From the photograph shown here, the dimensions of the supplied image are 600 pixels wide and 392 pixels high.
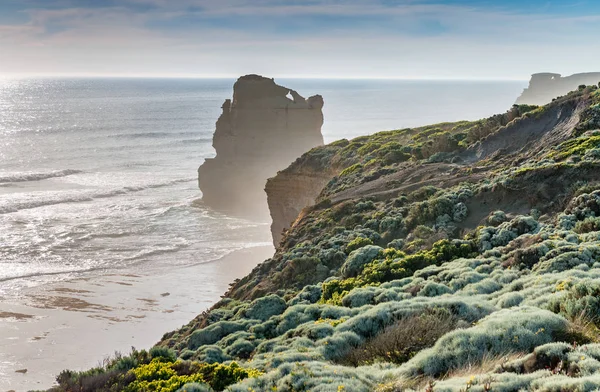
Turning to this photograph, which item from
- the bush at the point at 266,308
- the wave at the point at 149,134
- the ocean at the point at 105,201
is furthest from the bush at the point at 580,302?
the wave at the point at 149,134

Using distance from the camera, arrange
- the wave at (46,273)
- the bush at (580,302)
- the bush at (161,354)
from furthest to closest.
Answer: the wave at (46,273) < the bush at (161,354) < the bush at (580,302)

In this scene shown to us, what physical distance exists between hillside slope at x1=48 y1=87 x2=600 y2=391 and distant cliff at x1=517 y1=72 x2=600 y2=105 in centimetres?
11677

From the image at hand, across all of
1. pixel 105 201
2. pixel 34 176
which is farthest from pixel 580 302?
pixel 34 176

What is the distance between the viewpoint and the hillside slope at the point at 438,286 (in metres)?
8.31

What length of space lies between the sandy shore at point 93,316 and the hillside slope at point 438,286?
9.68 meters

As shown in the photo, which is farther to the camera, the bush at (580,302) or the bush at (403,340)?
the bush at (403,340)

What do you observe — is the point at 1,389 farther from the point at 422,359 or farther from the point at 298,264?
the point at 422,359

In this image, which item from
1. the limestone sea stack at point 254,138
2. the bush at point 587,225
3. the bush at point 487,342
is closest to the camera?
the bush at point 487,342

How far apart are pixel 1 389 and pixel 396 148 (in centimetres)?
2280

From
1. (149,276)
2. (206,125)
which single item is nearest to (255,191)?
(149,276)

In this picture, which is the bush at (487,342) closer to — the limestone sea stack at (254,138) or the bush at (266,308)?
the bush at (266,308)

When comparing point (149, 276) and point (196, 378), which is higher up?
point (196, 378)

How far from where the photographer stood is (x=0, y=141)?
338ft

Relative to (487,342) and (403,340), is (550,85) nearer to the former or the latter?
(403,340)
